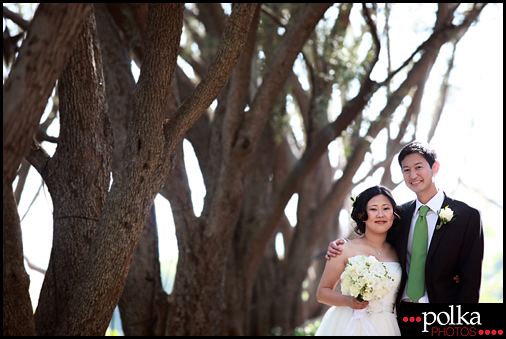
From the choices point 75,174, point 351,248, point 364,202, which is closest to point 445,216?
point 364,202

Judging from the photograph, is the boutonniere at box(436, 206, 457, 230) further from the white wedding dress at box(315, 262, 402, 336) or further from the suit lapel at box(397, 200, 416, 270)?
the white wedding dress at box(315, 262, 402, 336)

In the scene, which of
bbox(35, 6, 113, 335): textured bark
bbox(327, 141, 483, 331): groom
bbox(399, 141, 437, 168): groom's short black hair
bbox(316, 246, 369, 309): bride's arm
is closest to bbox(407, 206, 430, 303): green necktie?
bbox(327, 141, 483, 331): groom

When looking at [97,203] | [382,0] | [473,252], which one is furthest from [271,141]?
[473,252]

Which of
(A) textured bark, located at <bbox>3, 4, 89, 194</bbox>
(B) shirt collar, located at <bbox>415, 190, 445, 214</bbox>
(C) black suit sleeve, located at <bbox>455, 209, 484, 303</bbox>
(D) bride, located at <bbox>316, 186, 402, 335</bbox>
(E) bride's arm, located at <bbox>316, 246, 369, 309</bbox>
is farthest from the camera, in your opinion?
(B) shirt collar, located at <bbox>415, 190, 445, 214</bbox>

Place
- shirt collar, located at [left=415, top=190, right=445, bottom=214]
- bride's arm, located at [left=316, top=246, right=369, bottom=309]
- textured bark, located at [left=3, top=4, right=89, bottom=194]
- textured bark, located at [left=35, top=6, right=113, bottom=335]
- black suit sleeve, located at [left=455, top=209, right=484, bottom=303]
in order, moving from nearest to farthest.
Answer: textured bark, located at [left=3, top=4, right=89, bottom=194] → black suit sleeve, located at [left=455, top=209, right=484, bottom=303] → bride's arm, located at [left=316, top=246, right=369, bottom=309] → shirt collar, located at [left=415, top=190, right=445, bottom=214] → textured bark, located at [left=35, top=6, right=113, bottom=335]

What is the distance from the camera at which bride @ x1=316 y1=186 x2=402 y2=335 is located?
3.29 metres

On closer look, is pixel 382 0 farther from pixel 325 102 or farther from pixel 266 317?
pixel 266 317

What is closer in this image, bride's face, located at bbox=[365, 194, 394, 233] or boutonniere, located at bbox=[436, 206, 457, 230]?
boutonniere, located at bbox=[436, 206, 457, 230]

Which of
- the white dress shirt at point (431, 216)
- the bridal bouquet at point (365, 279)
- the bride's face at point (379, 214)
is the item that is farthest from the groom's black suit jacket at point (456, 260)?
the bridal bouquet at point (365, 279)

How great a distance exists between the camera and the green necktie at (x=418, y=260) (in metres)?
3.30

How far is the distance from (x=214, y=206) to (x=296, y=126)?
5751 millimetres

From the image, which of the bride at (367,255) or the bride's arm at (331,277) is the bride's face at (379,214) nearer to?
the bride at (367,255)

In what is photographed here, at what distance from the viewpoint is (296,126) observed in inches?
452

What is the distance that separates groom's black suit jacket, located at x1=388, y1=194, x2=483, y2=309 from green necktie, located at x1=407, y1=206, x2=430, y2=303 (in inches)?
1.7
